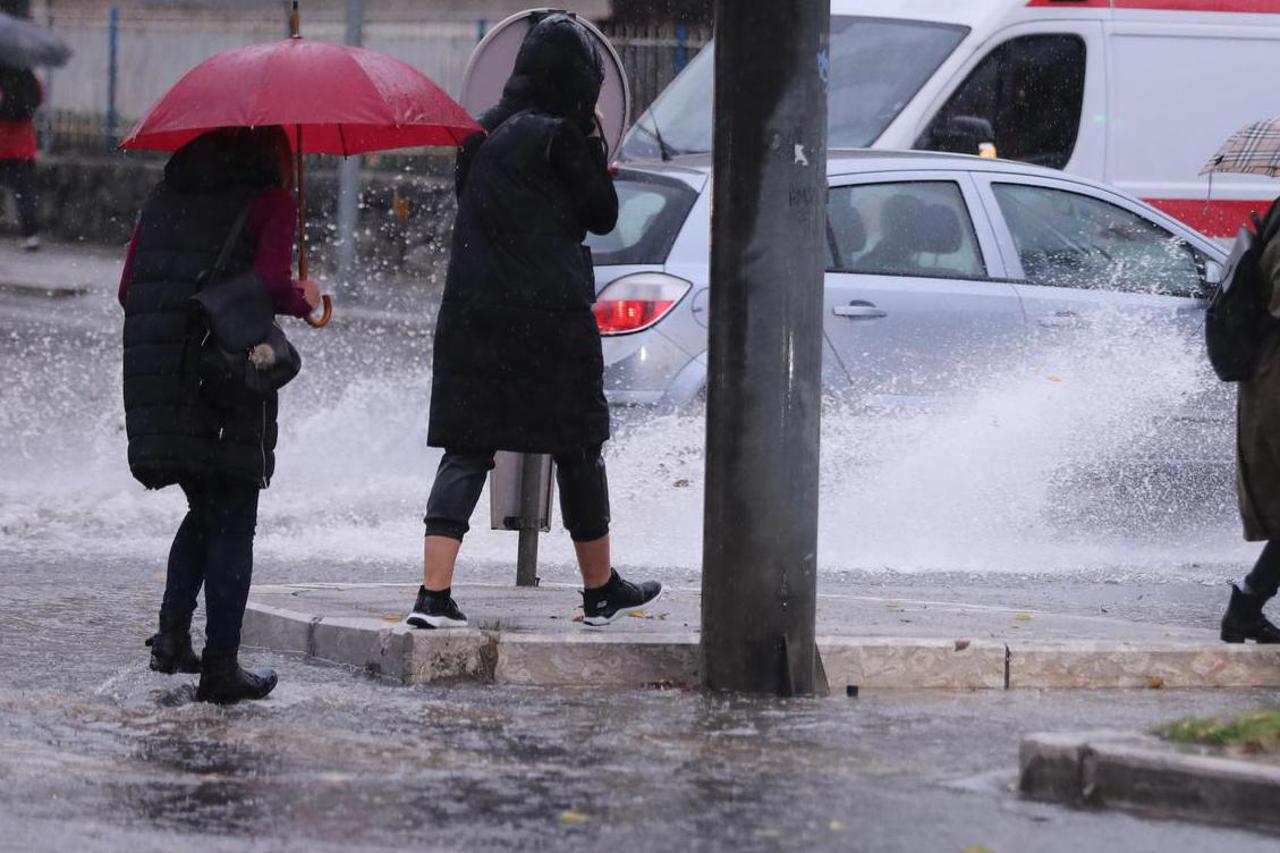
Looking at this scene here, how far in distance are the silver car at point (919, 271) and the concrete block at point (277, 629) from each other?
2.53 m

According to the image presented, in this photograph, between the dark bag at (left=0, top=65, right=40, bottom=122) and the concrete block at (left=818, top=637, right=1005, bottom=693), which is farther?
the dark bag at (left=0, top=65, right=40, bottom=122)

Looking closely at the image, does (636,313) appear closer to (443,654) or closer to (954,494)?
(954,494)

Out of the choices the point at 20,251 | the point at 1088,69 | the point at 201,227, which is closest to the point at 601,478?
the point at 201,227

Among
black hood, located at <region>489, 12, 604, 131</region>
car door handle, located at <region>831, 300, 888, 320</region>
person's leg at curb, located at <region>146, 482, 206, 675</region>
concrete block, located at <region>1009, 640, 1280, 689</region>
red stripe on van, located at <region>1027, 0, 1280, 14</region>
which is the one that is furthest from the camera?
red stripe on van, located at <region>1027, 0, 1280, 14</region>

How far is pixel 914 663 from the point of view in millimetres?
6734

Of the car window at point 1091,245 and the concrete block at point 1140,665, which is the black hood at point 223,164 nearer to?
the concrete block at point 1140,665

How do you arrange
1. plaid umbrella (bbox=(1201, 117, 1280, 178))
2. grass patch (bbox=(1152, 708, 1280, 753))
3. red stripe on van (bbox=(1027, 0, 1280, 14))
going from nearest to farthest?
grass patch (bbox=(1152, 708, 1280, 753))
plaid umbrella (bbox=(1201, 117, 1280, 178))
red stripe on van (bbox=(1027, 0, 1280, 14))

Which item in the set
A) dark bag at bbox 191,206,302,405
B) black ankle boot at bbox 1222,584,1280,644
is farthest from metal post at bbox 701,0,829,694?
black ankle boot at bbox 1222,584,1280,644

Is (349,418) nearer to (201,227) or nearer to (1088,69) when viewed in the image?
(1088,69)

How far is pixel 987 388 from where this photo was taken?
10.4 m

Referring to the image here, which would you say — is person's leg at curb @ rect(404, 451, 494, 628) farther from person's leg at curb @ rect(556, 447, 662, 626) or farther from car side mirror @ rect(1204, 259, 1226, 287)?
car side mirror @ rect(1204, 259, 1226, 287)

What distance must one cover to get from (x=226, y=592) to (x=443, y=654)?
0.70 metres

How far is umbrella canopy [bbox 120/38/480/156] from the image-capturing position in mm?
6238

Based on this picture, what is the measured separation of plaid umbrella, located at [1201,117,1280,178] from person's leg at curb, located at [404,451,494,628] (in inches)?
127
